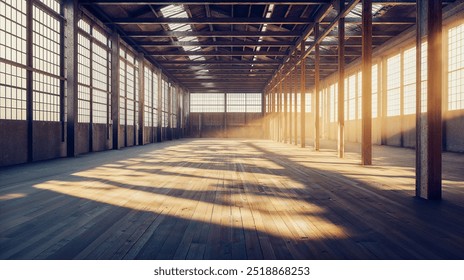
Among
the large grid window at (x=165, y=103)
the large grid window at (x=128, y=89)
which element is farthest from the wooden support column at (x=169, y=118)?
the large grid window at (x=128, y=89)

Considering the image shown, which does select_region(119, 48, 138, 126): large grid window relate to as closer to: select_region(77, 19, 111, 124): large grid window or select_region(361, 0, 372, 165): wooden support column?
select_region(77, 19, 111, 124): large grid window

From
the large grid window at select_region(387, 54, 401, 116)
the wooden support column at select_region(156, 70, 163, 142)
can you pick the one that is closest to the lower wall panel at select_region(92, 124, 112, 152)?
the wooden support column at select_region(156, 70, 163, 142)

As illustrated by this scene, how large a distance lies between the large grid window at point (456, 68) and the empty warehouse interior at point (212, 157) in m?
0.07

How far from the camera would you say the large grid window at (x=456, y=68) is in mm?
13203

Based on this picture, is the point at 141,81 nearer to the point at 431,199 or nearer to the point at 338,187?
the point at 338,187

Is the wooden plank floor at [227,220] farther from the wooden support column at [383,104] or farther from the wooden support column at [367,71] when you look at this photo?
the wooden support column at [383,104]

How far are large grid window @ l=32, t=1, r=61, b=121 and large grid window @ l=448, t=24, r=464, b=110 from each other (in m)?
16.7

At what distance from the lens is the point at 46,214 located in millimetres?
3643

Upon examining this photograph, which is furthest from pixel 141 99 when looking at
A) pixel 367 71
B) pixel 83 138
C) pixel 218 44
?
pixel 367 71

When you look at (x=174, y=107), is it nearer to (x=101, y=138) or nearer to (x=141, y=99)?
(x=141, y=99)

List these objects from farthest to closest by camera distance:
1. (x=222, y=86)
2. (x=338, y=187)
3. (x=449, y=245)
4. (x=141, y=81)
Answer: (x=222, y=86) → (x=141, y=81) → (x=338, y=187) → (x=449, y=245)

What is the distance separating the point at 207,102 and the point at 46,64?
1152 inches

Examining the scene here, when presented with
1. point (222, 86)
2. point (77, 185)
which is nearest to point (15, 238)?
point (77, 185)
